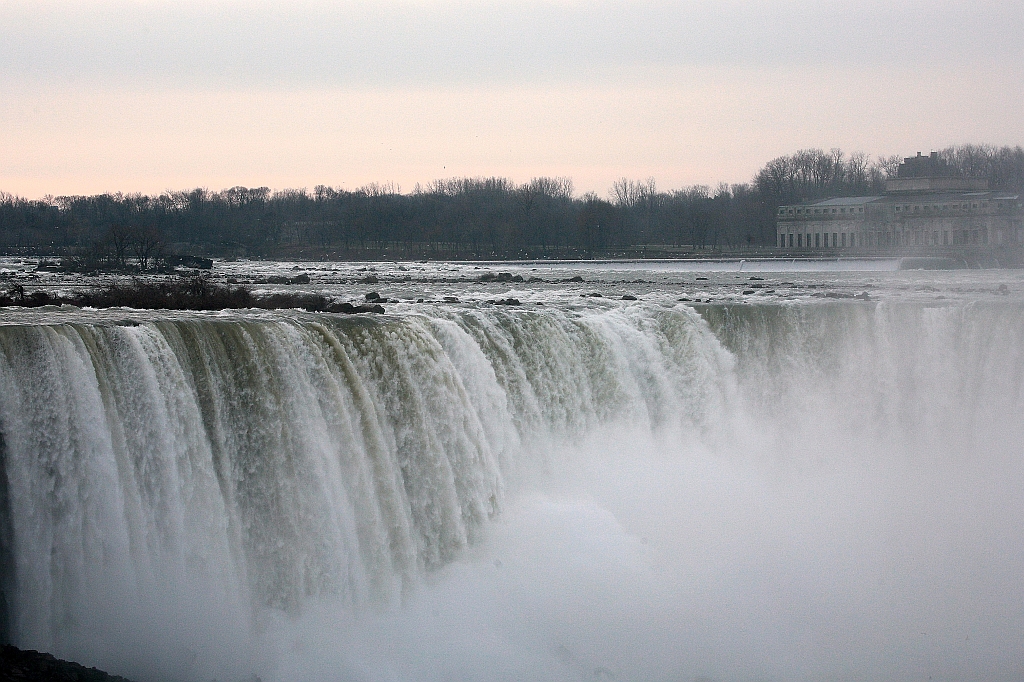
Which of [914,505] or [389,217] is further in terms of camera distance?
[389,217]

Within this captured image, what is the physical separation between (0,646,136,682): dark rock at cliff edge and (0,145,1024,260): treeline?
61377 mm

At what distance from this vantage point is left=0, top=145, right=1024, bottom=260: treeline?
91250 mm

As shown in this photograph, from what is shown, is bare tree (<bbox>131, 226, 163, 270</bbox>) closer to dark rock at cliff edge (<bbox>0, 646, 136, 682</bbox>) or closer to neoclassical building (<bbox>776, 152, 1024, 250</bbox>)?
dark rock at cliff edge (<bbox>0, 646, 136, 682</bbox>)

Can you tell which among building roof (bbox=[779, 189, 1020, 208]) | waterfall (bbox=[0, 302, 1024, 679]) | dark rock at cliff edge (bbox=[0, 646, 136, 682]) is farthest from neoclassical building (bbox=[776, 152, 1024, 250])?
dark rock at cliff edge (bbox=[0, 646, 136, 682])

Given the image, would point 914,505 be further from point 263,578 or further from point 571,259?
point 571,259

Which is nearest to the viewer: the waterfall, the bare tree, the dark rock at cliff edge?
the dark rock at cliff edge

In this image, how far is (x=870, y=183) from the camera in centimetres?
14950

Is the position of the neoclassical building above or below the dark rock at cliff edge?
above

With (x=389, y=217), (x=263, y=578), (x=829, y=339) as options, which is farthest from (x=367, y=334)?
(x=389, y=217)

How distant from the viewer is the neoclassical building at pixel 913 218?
94.1 metres

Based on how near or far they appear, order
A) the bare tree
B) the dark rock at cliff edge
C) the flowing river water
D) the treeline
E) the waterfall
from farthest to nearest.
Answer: the treeline < the bare tree < the flowing river water < the waterfall < the dark rock at cliff edge

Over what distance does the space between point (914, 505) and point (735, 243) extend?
3754 inches

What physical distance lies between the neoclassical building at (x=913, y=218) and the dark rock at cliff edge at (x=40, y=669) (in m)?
88.6

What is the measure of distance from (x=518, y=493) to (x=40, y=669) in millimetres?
8857
